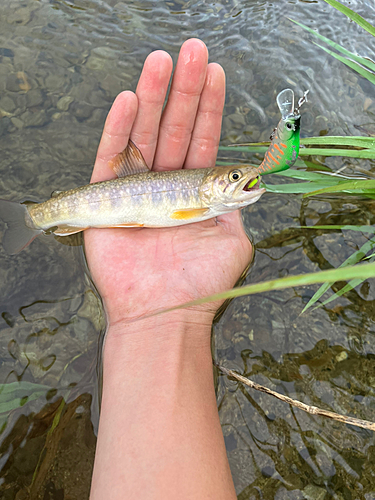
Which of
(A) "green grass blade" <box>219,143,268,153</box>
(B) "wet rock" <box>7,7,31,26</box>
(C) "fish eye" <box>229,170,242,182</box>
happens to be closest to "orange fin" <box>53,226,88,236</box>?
(C) "fish eye" <box>229,170,242,182</box>

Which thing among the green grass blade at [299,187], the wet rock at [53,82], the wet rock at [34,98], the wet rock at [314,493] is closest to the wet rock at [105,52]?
the wet rock at [53,82]

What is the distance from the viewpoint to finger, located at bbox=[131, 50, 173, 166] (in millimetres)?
2664

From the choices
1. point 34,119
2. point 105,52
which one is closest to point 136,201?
point 34,119

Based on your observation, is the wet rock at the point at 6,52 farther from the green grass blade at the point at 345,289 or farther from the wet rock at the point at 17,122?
the green grass blade at the point at 345,289

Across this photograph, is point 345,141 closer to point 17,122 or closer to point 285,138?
point 285,138

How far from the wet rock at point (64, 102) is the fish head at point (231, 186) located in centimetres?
184

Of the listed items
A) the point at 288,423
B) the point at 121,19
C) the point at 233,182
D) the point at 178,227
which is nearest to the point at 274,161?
the point at 233,182

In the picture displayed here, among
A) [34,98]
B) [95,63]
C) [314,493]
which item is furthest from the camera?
[95,63]

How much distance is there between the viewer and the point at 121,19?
4012mm

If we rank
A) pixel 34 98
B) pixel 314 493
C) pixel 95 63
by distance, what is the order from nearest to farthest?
1. pixel 314 493
2. pixel 34 98
3. pixel 95 63

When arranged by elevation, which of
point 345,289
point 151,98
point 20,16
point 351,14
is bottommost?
point 345,289

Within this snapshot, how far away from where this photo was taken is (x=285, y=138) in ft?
7.27

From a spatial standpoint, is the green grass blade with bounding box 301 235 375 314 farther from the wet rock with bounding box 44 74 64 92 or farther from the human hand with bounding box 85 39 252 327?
the wet rock with bounding box 44 74 64 92

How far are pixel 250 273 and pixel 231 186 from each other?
84 cm
